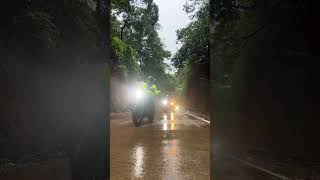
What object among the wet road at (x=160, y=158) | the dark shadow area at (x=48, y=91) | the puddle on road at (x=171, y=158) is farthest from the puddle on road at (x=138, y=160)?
the dark shadow area at (x=48, y=91)

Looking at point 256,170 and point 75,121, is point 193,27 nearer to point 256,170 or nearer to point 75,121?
point 75,121

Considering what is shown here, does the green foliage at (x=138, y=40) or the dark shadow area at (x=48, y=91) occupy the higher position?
the green foliage at (x=138, y=40)

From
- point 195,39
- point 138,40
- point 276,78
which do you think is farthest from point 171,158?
point 138,40

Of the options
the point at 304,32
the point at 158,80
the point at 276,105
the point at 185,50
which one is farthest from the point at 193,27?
the point at 158,80

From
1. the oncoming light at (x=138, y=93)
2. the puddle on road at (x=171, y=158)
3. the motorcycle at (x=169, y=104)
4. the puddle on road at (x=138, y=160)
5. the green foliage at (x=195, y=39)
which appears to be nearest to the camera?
the puddle on road at (x=171, y=158)

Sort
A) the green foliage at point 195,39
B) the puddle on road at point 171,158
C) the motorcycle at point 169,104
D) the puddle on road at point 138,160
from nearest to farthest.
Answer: the puddle on road at point 171,158, the puddle on road at point 138,160, the green foliage at point 195,39, the motorcycle at point 169,104

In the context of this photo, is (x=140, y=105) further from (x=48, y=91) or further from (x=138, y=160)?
(x=138, y=160)

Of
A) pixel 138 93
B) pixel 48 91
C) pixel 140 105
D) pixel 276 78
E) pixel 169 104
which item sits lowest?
pixel 169 104

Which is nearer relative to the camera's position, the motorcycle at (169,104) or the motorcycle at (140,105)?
the motorcycle at (140,105)

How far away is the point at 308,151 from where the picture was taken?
13188 mm

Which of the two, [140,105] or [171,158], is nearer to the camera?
[171,158]

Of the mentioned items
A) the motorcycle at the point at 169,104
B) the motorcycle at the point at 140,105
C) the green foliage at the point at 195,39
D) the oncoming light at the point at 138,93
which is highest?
the green foliage at the point at 195,39

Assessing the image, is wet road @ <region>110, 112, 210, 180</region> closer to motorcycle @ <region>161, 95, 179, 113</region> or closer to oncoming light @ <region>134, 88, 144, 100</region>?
oncoming light @ <region>134, 88, 144, 100</region>

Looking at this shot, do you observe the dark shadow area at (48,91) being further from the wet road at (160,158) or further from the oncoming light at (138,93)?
the oncoming light at (138,93)
